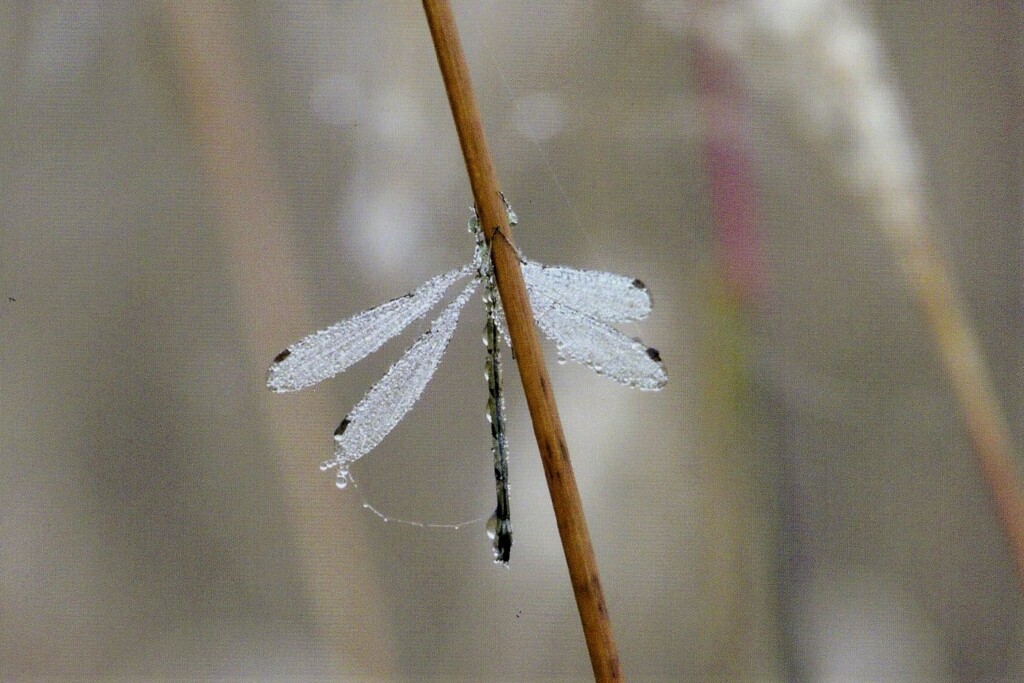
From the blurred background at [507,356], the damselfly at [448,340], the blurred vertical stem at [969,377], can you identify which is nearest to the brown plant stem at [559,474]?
the damselfly at [448,340]

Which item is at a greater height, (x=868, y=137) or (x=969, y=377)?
(x=868, y=137)

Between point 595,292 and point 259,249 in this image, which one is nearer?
point 595,292

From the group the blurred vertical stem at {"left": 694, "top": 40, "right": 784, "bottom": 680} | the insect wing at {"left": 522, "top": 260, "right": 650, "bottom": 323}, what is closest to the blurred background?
the blurred vertical stem at {"left": 694, "top": 40, "right": 784, "bottom": 680}

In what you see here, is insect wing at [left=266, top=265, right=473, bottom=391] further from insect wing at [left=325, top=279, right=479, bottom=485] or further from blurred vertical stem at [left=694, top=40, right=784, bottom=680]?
blurred vertical stem at [left=694, top=40, right=784, bottom=680]

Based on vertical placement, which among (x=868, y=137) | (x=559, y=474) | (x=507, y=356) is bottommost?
(x=559, y=474)

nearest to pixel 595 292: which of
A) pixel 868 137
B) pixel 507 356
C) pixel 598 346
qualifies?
pixel 598 346

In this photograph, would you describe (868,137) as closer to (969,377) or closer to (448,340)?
(969,377)

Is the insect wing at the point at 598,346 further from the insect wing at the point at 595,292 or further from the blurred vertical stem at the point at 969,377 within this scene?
the blurred vertical stem at the point at 969,377
